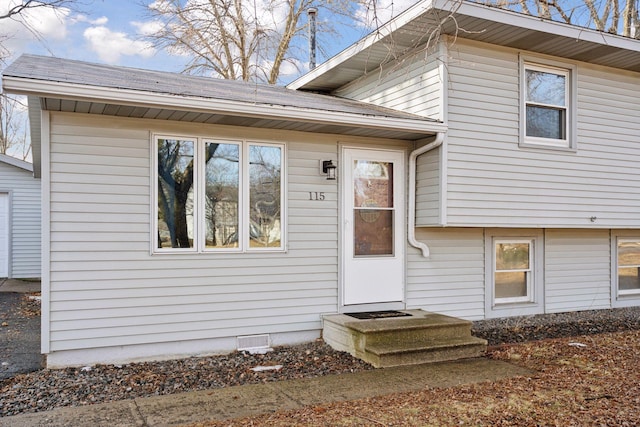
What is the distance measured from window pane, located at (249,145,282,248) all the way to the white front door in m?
0.91

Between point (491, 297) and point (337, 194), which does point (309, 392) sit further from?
point (491, 297)

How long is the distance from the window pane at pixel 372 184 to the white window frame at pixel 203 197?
1.07 metres

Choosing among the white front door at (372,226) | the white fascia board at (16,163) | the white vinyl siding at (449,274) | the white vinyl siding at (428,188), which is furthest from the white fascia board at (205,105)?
the white fascia board at (16,163)

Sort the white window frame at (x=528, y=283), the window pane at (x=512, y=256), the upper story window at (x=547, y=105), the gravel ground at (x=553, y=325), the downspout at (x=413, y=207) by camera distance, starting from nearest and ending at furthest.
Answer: the gravel ground at (x=553, y=325)
the downspout at (x=413, y=207)
the upper story window at (x=547, y=105)
the white window frame at (x=528, y=283)
the window pane at (x=512, y=256)

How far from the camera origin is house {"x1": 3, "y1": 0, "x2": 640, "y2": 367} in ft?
16.6

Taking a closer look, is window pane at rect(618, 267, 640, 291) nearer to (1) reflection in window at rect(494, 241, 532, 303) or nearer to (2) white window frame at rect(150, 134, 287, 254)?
(1) reflection in window at rect(494, 241, 532, 303)

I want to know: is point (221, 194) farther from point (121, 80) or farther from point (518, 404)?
point (518, 404)

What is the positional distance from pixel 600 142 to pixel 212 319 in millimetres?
6346

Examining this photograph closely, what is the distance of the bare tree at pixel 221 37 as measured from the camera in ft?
42.9

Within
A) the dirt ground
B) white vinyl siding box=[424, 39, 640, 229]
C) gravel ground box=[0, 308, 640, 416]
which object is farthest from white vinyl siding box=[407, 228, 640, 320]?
the dirt ground

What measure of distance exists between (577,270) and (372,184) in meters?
4.06

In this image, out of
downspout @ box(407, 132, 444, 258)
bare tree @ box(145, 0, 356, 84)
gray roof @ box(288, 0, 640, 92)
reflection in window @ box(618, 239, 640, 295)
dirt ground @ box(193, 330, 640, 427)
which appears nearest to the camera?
dirt ground @ box(193, 330, 640, 427)

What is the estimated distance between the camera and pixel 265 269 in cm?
587

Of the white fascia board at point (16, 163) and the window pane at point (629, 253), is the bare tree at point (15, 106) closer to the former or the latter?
the white fascia board at point (16, 163)
